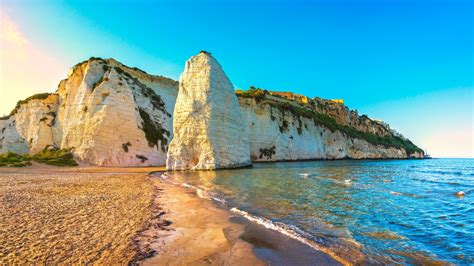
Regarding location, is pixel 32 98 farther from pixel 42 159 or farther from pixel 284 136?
pixel 284 136

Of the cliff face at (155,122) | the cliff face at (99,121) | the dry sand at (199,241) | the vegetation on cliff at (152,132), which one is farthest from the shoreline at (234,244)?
the vegetation on cliff at (152,132)

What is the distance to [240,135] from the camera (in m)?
29.1

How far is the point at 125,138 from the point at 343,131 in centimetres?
5382

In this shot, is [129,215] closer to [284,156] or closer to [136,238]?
[136,238]

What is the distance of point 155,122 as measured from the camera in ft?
124

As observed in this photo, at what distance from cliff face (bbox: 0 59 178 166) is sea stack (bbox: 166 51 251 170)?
27.9ft

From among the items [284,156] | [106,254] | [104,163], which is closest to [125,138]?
[104,163]

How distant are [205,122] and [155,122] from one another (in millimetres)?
14527

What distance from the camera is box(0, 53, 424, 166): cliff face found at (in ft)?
85.8

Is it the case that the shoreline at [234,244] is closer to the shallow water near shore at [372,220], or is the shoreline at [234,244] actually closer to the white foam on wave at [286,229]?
the white foam on wave at [286,229]

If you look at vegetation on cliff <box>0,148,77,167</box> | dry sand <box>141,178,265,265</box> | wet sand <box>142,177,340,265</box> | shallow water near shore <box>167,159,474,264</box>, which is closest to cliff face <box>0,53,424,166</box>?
vegetation on cliff <box>0,148,77,167</box>

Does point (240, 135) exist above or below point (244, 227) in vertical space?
above

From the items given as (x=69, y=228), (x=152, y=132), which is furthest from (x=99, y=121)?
(x=69, y=228)

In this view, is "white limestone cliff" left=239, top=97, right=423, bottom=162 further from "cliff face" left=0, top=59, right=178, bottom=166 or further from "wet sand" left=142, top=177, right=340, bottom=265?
"wet sand" left=142, top=177, right=340, bottom=265
